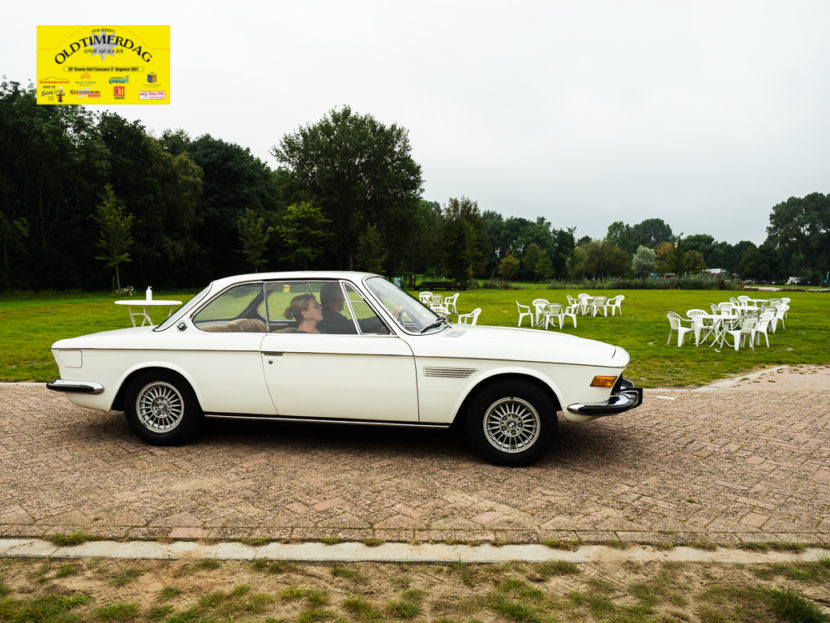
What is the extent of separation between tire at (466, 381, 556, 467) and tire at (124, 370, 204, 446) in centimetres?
265

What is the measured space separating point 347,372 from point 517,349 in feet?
4.91

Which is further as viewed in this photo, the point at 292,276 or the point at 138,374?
the point at 292,276

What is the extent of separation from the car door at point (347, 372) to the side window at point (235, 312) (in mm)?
333

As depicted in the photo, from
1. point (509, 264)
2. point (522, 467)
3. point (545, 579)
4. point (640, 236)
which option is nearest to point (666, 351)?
point (522, 467)

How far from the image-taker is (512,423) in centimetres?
477

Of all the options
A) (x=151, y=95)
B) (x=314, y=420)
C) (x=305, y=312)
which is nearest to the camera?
(x=314, y=420)

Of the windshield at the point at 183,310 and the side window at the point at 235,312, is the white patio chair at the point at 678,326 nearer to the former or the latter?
the side window at the point at 235,312

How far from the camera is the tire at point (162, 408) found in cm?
528

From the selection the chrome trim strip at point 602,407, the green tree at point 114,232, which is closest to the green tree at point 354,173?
the green tree at point 114,232

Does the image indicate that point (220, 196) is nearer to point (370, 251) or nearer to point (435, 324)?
point (370, 251)

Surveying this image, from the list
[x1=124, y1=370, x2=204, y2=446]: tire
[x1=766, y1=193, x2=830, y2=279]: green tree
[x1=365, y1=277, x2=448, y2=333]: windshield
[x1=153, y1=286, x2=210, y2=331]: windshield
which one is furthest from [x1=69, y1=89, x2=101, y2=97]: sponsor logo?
[x1=766, y1=193, x2=830, y2=279]: green tree

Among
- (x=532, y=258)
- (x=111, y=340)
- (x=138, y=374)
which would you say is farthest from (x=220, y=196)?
(x=532, y=258)

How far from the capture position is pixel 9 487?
4.34 meters

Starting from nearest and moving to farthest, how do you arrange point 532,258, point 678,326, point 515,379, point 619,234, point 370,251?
point 515,379, point 678,326, point 370,251, point 532,258, point 619,234
